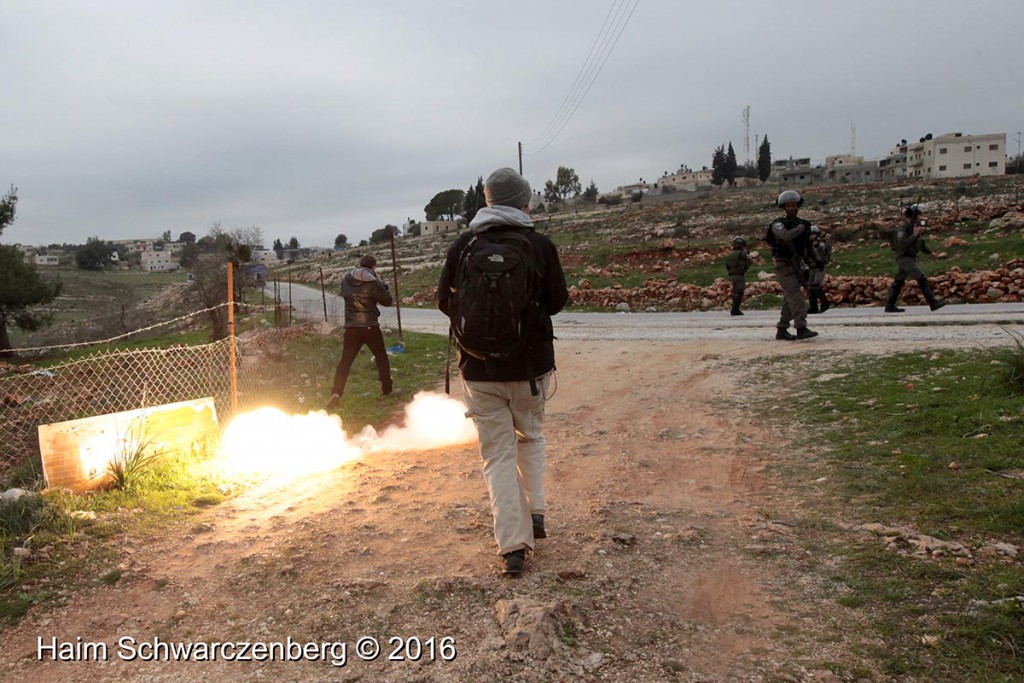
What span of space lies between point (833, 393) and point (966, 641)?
14.8 ft

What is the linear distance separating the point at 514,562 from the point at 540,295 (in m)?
1.42

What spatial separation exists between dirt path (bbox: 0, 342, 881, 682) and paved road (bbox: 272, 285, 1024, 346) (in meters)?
5.13

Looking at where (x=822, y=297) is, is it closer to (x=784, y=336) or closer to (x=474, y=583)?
(x=784, y=336)

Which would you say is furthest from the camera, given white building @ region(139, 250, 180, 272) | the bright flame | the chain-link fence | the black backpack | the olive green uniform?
white building @ region(139, 250, 180, 272)

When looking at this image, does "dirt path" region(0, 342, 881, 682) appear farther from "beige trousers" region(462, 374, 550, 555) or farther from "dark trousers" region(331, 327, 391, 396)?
"dark trousers" region(331, 327, 391, 396)

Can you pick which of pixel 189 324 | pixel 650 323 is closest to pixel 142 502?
pixel 650 323

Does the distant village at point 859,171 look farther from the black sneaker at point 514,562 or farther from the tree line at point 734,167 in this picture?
the black sneaker at point 514,562

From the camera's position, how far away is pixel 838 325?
11.6 meters

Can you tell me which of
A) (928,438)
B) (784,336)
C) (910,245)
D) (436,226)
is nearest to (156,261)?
(436,226)

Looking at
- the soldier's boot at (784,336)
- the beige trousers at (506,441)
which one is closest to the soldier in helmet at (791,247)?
the soldier's boot at (784,336)

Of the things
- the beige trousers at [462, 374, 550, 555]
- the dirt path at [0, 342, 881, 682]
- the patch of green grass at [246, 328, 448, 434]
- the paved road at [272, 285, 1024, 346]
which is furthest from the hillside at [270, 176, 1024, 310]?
the beige trousers at [462, 374, 550, 555]

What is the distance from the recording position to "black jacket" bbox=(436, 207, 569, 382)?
3615 mm

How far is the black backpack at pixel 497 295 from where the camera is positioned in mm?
3402

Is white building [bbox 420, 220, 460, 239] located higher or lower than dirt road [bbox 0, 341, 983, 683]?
higher
